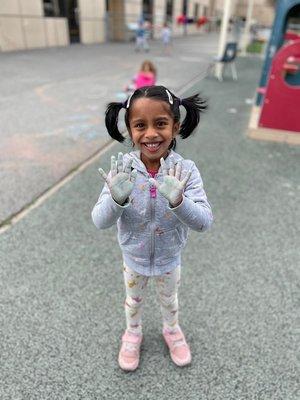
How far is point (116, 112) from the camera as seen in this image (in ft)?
5.18

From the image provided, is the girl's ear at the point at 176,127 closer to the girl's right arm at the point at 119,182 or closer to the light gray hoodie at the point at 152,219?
the light gray hoodie at the point at 152,219

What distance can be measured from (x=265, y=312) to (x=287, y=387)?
21.6 inches

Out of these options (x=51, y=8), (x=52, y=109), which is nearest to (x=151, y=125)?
(x=52, y=109)

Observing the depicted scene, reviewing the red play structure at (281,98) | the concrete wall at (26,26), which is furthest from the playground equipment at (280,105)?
the concrete wall at (26,26)

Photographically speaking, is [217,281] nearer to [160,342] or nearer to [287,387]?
[160,342]

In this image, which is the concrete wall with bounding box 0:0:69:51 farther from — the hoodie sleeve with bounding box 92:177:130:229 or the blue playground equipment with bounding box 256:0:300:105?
the hoodie sleeve with bounding box 92:177:130:229

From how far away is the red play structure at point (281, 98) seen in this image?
529 centimetres

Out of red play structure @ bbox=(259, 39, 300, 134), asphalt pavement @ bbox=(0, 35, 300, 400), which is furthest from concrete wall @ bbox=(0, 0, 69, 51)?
asphalt pavement @ bbox=(0, 35, 300, 400)

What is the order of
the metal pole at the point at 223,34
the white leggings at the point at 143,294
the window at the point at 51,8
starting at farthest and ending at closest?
the window at the point at 51,8 → the metal pole at the point at 223,34 → the white leggings at the point at 143,294

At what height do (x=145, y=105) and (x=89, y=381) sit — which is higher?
(x=145, y=105)

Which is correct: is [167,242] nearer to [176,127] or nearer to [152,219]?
[152,219]

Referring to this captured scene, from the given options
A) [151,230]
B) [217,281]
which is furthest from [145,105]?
[217,281]

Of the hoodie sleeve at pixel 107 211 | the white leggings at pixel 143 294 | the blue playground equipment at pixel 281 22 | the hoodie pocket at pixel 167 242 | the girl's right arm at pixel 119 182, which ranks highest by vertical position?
the blue playground equipment at pixel 281 22

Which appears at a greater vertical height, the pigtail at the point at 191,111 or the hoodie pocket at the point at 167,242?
the pigtail at the point at 191,111
